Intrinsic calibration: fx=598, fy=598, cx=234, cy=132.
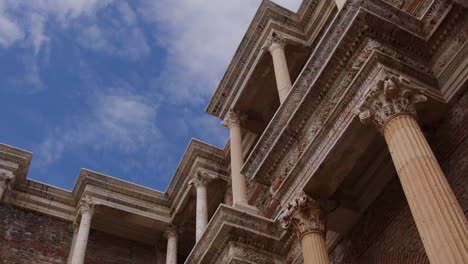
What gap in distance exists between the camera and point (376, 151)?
11008 millimetres

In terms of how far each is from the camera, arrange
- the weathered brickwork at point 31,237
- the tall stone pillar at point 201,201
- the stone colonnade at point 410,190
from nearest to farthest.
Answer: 1. the stone colonnade at point 410,190
2. the tall stone pillar at point 201,201
3. the weathered brickwork at point 31,237

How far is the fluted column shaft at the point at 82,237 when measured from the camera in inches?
691

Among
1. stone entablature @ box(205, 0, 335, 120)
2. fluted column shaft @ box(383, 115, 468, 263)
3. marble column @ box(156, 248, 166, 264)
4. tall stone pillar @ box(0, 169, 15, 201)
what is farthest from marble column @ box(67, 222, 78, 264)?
fluted column shaft @ box(383, 115, 468, 263)

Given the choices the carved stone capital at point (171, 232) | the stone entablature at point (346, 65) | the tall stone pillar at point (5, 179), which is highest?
the tall stone pillar at point (5, 179)

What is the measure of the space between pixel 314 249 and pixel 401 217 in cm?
168

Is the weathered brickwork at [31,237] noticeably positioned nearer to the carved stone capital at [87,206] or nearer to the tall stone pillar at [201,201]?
the carved stone capital at [87,206]

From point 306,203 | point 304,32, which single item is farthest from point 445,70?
point 304,32

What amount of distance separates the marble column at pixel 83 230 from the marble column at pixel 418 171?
11074 millimetres

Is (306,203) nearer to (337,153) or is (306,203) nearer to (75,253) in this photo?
(337,153)

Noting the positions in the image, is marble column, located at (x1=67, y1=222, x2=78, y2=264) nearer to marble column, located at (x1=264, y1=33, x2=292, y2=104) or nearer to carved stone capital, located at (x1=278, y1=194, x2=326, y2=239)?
marble column, located at (x1=264, y1=33, x2=292, y2=104)

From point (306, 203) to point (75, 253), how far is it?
946cm

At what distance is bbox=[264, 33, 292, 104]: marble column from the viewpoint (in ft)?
48.4

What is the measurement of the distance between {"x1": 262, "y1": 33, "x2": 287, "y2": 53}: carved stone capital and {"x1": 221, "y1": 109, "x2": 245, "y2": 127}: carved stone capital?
87.3 inches

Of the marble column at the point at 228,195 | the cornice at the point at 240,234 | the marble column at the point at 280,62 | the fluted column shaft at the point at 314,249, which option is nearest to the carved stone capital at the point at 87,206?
the marble column at the point at 228,195
